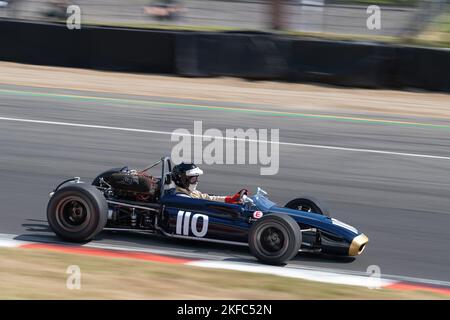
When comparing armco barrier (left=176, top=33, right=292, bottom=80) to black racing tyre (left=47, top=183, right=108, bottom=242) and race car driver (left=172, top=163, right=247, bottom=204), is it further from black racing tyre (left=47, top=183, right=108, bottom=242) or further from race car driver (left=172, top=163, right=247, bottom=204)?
black racing tyre (left=47, top=183, right=108, bottom=242)

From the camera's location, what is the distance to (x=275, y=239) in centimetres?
752

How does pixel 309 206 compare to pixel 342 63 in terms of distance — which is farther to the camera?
pixel 342 63

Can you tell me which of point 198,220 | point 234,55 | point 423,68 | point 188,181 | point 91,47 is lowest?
point 198,220

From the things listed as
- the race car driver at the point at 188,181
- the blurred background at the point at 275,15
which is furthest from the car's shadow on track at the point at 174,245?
the blurred background at the point at 275,15

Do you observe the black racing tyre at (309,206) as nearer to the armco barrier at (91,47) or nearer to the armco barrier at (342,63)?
the armco barrier at (342,63)

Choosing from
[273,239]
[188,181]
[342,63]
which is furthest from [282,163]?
[342,63]

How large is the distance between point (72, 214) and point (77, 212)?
0.17 feet

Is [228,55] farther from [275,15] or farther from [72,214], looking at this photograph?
[72,214]

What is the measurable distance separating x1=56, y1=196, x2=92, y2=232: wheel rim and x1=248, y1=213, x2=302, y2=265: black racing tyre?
150 centimetres

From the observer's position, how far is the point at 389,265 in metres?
7.87

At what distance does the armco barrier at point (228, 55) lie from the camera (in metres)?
17.7

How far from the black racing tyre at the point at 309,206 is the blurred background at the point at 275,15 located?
11.1 metres

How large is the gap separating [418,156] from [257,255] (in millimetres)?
5836
